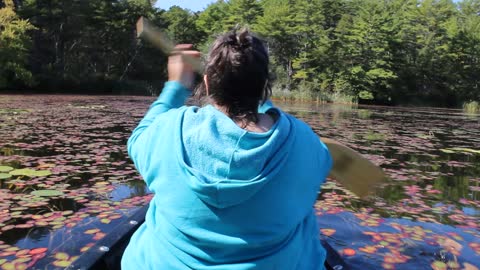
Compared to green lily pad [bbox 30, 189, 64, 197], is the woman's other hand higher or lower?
higher

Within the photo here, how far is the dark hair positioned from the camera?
1.12 m

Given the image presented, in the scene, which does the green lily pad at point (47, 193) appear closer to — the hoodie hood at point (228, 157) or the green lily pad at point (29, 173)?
the green lily pad at point (29, 173)

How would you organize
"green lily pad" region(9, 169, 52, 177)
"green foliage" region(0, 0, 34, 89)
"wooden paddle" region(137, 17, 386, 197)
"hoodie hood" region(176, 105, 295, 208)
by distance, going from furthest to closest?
"green foliage" region(0, 0, 34, 89) < "green lily pad" region(9, 169, 52, 177) < "wooden paddle" region(137, 17, 386, 197) < "hoodie hood" region(176, 105, 295, 208)

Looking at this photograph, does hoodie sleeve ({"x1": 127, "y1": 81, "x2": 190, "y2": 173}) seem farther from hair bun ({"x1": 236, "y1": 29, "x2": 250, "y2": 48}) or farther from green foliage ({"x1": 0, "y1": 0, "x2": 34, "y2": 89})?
green foliage ({"x1": 0, "y1": 0, "x2": 34, "y2": 89})

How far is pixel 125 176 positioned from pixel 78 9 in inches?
1088

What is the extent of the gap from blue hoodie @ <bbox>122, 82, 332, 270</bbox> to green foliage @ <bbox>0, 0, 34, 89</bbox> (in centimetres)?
2459

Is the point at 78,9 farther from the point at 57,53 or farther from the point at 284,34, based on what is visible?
the point at 284,34

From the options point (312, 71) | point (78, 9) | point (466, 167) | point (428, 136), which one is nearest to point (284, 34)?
point (312, 71)

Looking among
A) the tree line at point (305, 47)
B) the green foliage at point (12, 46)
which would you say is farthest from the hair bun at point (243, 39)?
the tree line at point (305, 47)

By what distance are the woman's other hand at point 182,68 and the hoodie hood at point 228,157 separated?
1.08ft

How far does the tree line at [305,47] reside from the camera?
29.8 meters

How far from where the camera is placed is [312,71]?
36.2 m

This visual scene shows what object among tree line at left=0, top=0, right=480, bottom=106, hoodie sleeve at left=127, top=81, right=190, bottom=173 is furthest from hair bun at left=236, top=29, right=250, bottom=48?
tree line at left=0, top=0, right=480, bottom=106

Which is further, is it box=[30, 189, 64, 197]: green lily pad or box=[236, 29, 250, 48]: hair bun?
box=[30, 189, 64, 197]: green lily pad
